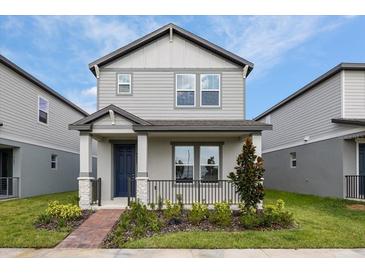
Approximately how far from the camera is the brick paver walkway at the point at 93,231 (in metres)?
8.26

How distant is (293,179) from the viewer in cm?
2133

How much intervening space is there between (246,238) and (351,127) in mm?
9029

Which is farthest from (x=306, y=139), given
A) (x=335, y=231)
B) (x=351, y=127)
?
(x=335, y=231)

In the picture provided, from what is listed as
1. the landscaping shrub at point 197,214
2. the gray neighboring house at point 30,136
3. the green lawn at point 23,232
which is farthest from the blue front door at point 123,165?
the gray neighboring house at point 30,136

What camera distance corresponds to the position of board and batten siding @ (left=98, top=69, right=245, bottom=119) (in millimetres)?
14617

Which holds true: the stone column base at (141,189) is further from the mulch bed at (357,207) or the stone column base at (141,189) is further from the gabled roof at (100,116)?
the mulch bed at (357,207)

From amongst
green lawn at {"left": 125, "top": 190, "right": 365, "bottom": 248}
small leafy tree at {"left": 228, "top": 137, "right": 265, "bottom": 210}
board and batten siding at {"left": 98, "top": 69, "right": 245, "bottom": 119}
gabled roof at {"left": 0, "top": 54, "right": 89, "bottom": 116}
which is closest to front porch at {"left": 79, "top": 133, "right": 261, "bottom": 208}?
board and batten siding at {"left": 98, "top": 69, "right": 245, "bottom": 119}

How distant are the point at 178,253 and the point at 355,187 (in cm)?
1116

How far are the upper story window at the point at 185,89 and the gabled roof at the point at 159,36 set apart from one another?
1.45 metres

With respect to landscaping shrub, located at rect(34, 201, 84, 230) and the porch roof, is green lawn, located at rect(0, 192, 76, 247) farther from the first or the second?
the porch roof

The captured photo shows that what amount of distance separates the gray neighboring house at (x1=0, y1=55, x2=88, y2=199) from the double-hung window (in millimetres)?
8890

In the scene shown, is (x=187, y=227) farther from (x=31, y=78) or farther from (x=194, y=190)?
(x=31, y=78)
